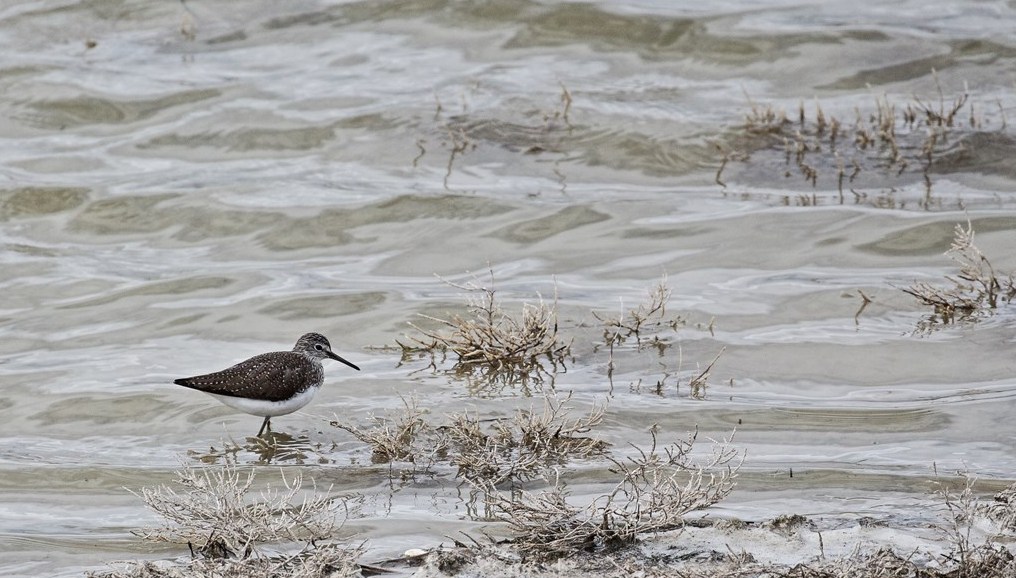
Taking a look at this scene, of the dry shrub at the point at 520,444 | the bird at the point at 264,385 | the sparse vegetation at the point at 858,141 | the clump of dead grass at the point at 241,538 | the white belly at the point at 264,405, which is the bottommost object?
the clump of dead grass at the point at 241,538

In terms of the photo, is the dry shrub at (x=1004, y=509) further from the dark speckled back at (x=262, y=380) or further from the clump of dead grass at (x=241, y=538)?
the dark speckled back at (x=262, y=380)

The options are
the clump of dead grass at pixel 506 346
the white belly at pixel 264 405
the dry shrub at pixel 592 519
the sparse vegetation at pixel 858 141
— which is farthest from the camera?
the sparse vegetation at pixel 858 141

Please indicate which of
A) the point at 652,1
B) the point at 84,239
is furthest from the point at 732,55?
the point at 84,239

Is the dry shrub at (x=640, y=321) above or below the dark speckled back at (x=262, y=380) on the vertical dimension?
above

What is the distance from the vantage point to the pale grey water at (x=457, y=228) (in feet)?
27.6

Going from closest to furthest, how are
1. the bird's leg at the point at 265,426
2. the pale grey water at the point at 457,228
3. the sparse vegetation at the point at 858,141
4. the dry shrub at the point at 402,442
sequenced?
1. the dry shrub at the point at 402,442
2. the pale grey water at the point at 457,228
3. the bird's leg at the point at 265,426
4. the sparse vegetation at the point at 858,141

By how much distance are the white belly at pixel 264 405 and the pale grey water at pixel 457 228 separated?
0.81 feet

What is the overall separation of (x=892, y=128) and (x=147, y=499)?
9.23 metres

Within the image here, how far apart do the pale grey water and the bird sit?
281 mm

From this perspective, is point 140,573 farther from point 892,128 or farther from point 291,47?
point 291,47

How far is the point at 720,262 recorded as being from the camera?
11.9 m

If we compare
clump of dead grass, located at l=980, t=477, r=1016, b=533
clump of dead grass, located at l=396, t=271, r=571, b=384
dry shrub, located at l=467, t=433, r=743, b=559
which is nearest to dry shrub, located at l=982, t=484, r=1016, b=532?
clump of dead grass, located at l=980, t=477, r=1016, b=533

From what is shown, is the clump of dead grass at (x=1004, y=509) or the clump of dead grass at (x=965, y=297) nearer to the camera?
the clump of dead grass at (x=1004, y=509)

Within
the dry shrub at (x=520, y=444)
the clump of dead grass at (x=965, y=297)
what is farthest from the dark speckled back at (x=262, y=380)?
the clump of dead grass at (x=965, y=297)
